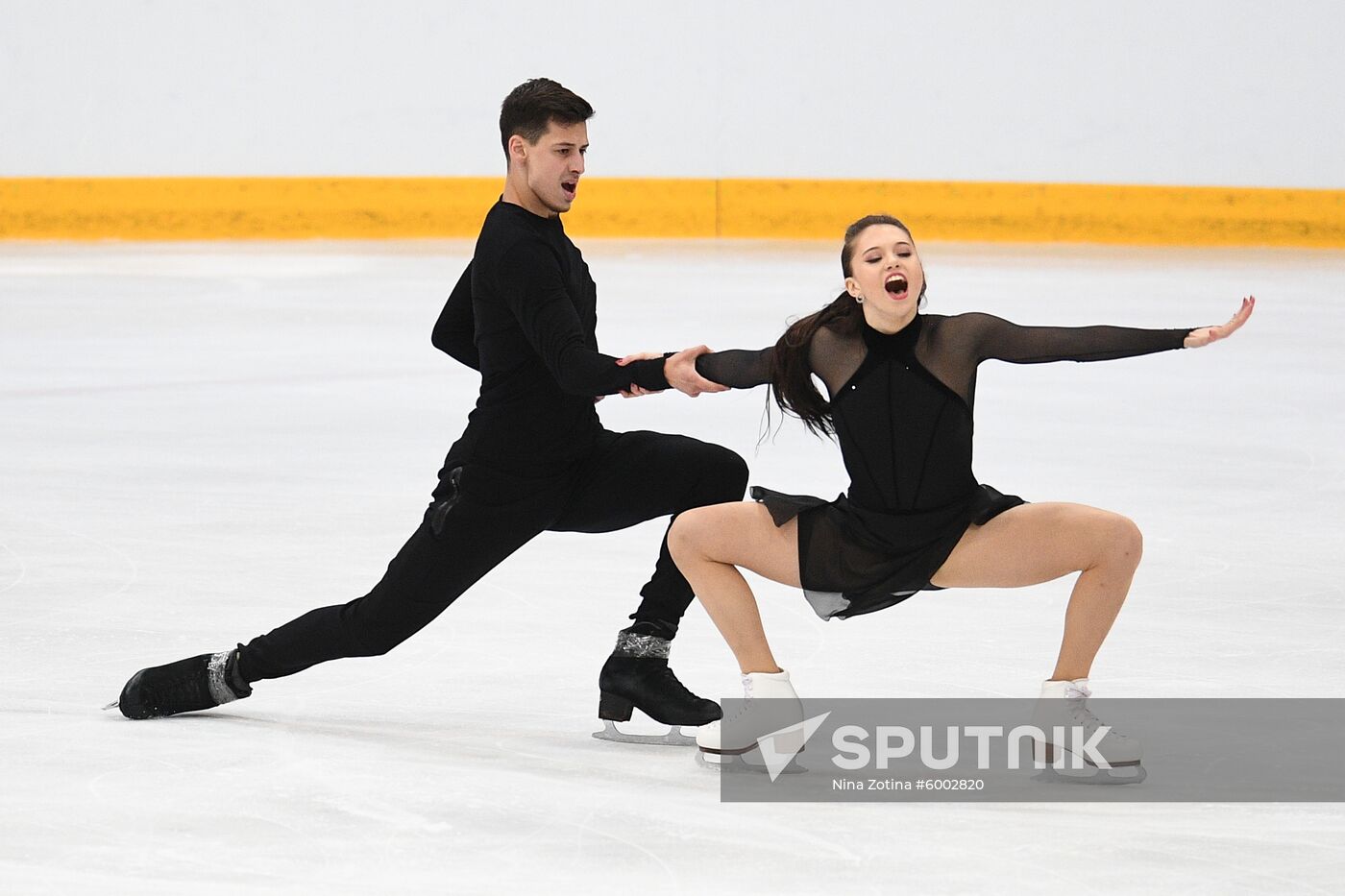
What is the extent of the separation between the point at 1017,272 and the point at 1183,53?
3.18m

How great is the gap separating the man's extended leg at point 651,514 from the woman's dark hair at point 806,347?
0.24 meters

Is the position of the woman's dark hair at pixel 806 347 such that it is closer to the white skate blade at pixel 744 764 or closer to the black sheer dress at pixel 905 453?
the black sheer dress at pixel 905 453

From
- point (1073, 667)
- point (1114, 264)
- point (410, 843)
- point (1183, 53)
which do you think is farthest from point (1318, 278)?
point (410, 843)

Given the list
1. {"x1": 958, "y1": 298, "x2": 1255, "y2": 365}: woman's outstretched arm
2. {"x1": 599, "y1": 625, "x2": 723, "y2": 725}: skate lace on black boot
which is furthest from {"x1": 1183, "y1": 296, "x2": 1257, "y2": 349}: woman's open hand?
{"x1": 599, "y1": 625, "x2": 723, "y2": 725}: skate lace on black boot

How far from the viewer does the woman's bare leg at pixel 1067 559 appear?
248 cm

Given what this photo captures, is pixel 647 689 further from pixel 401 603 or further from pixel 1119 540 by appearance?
pixel 1119 540

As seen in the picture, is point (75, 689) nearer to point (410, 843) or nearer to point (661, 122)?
point (410, 843)

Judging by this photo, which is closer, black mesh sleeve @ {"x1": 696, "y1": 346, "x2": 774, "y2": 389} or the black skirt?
the black skirt

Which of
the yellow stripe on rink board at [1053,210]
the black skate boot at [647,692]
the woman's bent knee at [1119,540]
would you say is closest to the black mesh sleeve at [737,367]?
the black skate boot at [647,692]

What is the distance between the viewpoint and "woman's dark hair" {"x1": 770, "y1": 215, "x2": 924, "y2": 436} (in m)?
2.58

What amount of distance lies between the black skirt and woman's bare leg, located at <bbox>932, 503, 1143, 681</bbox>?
23mm

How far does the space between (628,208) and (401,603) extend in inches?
409

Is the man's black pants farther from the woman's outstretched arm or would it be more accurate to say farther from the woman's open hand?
the woman's open hand

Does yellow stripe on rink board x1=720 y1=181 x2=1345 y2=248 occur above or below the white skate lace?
above
